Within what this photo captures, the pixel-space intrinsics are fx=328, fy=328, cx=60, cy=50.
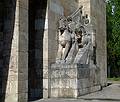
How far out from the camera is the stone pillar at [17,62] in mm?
10836

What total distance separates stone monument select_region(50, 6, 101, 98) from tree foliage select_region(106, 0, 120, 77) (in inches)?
627

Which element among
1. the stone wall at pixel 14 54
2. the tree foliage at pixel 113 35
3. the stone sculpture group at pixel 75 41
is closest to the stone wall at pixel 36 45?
the stone sculpture group at pixel 75 41

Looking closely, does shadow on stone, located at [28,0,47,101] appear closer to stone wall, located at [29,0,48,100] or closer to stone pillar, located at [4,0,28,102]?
stone wall, located at [29,0,48,100]

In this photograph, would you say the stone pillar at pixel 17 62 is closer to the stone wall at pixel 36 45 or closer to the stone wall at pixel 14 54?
the stone wall at pixel 14 54

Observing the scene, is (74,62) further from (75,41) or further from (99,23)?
(99,23)

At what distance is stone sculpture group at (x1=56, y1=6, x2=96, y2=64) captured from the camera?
13859 millimetres

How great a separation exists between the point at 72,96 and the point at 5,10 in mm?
4398

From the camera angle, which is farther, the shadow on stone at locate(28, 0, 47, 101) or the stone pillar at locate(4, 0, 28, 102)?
the shadow on stone at locate(28, 0, 47, 101)

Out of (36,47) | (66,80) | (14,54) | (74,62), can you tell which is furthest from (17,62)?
(74,62)

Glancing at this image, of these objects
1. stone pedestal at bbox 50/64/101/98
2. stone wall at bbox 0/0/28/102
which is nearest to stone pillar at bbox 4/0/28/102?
stone wall at bbox 0/0/28/102

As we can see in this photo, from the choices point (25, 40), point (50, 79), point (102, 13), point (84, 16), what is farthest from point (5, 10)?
point (102, 13)

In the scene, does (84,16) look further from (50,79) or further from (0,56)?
(0,56)

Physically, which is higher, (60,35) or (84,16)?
(84,16)

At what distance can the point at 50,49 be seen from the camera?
44.3 feet
